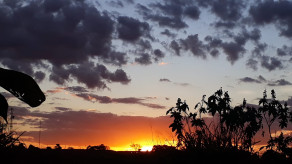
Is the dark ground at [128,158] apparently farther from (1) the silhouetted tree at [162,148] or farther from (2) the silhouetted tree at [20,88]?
(2) the silhouetted tree at [20,88]

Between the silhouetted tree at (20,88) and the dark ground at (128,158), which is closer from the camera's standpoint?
the silhouetted tree at (20,88)

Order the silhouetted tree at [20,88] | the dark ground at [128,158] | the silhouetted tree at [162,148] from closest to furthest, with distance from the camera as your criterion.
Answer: the silhouetted tree at [20,88]
the dark ground at [128,158]
the silhouetted tree at [162,148]

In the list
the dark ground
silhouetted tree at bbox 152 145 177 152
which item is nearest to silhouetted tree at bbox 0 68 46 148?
the dark ground

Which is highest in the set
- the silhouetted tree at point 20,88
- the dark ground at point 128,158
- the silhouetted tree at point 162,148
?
the silhouetted tree at point 20,88

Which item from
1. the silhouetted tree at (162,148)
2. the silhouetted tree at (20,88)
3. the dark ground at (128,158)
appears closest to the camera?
the silhouetted tree at (20,88)

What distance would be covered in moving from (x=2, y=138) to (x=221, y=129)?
470cm

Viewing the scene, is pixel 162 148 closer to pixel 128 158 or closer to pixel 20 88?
pixel 128 158

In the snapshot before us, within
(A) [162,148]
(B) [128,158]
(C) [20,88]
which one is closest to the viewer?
(C) [20,88]

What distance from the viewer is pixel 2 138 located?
254 inches

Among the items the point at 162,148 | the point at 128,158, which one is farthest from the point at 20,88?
the point at 162,148

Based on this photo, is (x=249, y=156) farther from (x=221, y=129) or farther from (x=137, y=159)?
(x=137, y=159)

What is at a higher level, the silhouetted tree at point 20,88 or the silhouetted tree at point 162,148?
the silhouetted tree at point 20,88

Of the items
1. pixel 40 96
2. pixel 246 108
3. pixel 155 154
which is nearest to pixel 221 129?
pixel 155 154

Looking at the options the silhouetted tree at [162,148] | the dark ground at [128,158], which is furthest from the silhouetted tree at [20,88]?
the silhouetted tree at [162,148]
